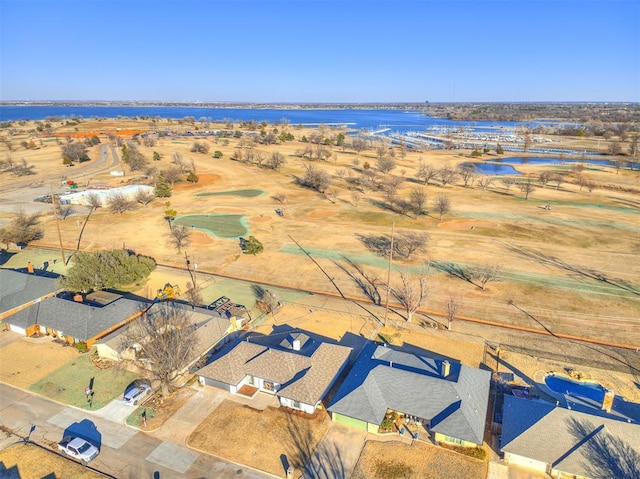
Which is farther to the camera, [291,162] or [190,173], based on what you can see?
[291,162]

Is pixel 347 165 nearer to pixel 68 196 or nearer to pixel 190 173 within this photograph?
pixel 190 173

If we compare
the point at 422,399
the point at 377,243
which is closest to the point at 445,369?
the point at 422,399

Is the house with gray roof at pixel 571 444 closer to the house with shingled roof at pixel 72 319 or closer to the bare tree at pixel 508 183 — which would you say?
the house with shingled roof at pixel 72 319

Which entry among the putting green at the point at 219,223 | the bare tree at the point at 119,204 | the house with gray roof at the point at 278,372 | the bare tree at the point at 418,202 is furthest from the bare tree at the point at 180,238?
the bare tree at the point at 418,202

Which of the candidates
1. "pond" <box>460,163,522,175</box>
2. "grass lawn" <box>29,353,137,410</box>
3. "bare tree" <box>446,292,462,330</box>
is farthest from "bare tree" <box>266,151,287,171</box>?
"grass lawn" <box>29,353,137,410</box>

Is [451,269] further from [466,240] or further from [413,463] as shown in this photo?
[413,463]

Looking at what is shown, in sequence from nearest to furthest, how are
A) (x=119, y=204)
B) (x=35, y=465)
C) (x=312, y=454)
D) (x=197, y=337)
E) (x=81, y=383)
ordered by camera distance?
(x=35, y=465), (x=312, y=454), (x=81, y=383), (x=197, y=337), (x=119, y=204)

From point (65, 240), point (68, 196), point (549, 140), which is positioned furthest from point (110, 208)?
point (549, 140)
